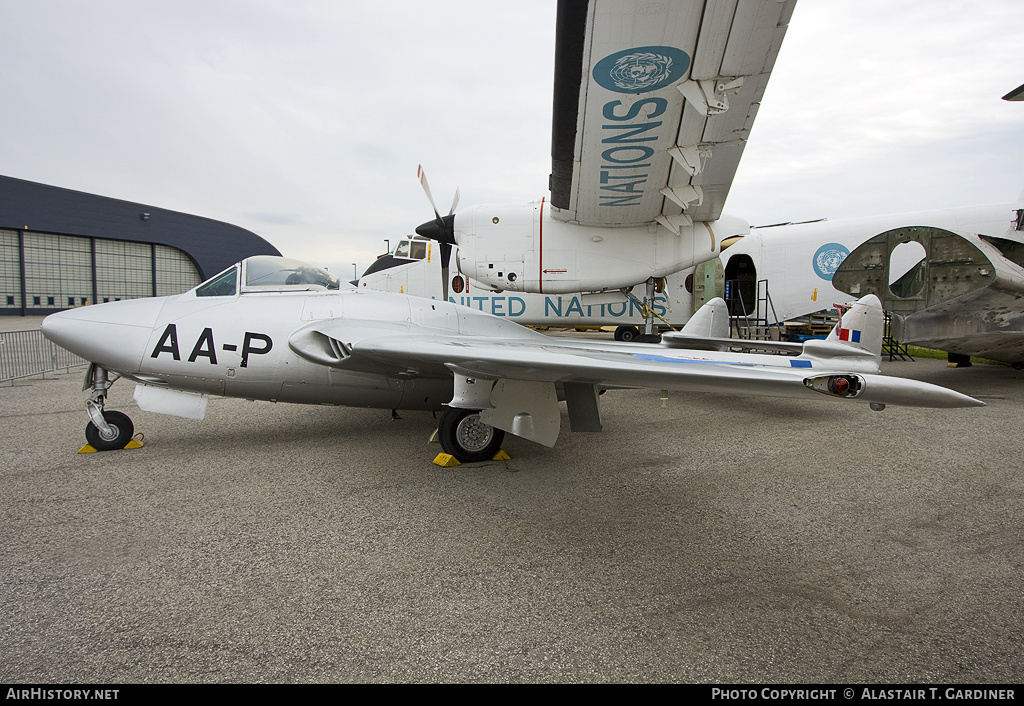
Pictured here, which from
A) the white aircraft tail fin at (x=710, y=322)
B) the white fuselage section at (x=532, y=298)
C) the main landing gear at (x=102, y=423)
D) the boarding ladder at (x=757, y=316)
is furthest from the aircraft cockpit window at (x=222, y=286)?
the boarding ladder at (x=757, y=316)

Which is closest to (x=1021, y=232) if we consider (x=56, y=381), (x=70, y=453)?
(x=70, y=453)

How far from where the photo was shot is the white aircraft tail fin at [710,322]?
6855mm

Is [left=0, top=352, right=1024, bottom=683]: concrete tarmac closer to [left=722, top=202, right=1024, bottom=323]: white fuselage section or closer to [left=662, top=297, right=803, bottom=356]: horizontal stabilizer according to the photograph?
[left=662, top=297, right=803, bottom=356]: horizontal stabilizer

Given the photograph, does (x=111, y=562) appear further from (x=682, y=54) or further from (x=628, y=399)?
(x=628, y=399)

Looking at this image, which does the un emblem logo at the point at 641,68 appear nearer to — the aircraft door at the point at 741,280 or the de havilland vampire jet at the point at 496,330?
the de havilland vampire jet at the point at 496,330

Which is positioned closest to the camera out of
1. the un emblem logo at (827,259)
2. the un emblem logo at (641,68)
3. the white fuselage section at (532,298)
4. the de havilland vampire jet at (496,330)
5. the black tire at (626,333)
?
the de havilland vampire jet at (496,330)

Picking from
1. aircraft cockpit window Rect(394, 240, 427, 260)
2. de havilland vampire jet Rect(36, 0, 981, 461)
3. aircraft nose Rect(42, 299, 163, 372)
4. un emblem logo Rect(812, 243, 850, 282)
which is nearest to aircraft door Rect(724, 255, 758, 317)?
un emblem logo Rect(812, 243, 850, 282)

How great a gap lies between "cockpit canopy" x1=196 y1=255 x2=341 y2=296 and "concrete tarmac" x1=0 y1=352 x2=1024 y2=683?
1621mm

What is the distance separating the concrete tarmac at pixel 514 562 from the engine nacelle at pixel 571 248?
13.8ft

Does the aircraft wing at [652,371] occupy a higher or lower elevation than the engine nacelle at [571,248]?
lower

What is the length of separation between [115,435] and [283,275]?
223cm

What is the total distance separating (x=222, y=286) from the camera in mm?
5035

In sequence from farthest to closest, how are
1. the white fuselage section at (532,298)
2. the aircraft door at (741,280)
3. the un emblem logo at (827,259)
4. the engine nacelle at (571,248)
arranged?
the aircraft door at (741,280) < the un emblem logo at (827,259) < the white fuselage section at (532,298) < the engine nacelle at (571,248)

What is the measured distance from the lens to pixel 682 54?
4.96 meters
